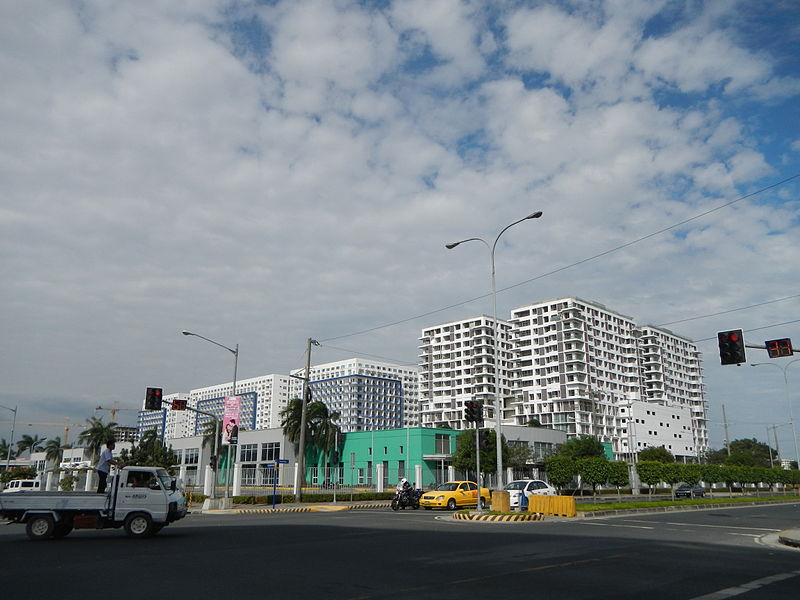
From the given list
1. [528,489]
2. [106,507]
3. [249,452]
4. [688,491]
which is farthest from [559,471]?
[249,452]

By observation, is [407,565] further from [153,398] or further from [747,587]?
[153,398]

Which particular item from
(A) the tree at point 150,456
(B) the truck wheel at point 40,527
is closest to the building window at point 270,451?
(A) the tree at point 150,456

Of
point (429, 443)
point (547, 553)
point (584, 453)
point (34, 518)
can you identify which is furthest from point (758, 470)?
point (34, 518)

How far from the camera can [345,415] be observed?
18450 centimetres

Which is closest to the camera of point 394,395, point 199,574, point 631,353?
point 199,574

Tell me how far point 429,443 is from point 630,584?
65196mm

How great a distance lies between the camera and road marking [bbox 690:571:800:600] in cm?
831

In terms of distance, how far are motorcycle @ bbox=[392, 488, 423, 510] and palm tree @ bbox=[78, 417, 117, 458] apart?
237 ft

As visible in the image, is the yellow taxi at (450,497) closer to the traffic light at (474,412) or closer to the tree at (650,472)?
the traffic light at (474,412)

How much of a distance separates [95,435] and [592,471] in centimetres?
7434

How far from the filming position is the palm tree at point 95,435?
92.8 meters

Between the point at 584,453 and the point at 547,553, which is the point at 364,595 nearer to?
the point at 547,553

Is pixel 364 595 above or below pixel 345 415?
below

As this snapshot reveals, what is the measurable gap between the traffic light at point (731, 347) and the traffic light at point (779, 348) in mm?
1195
